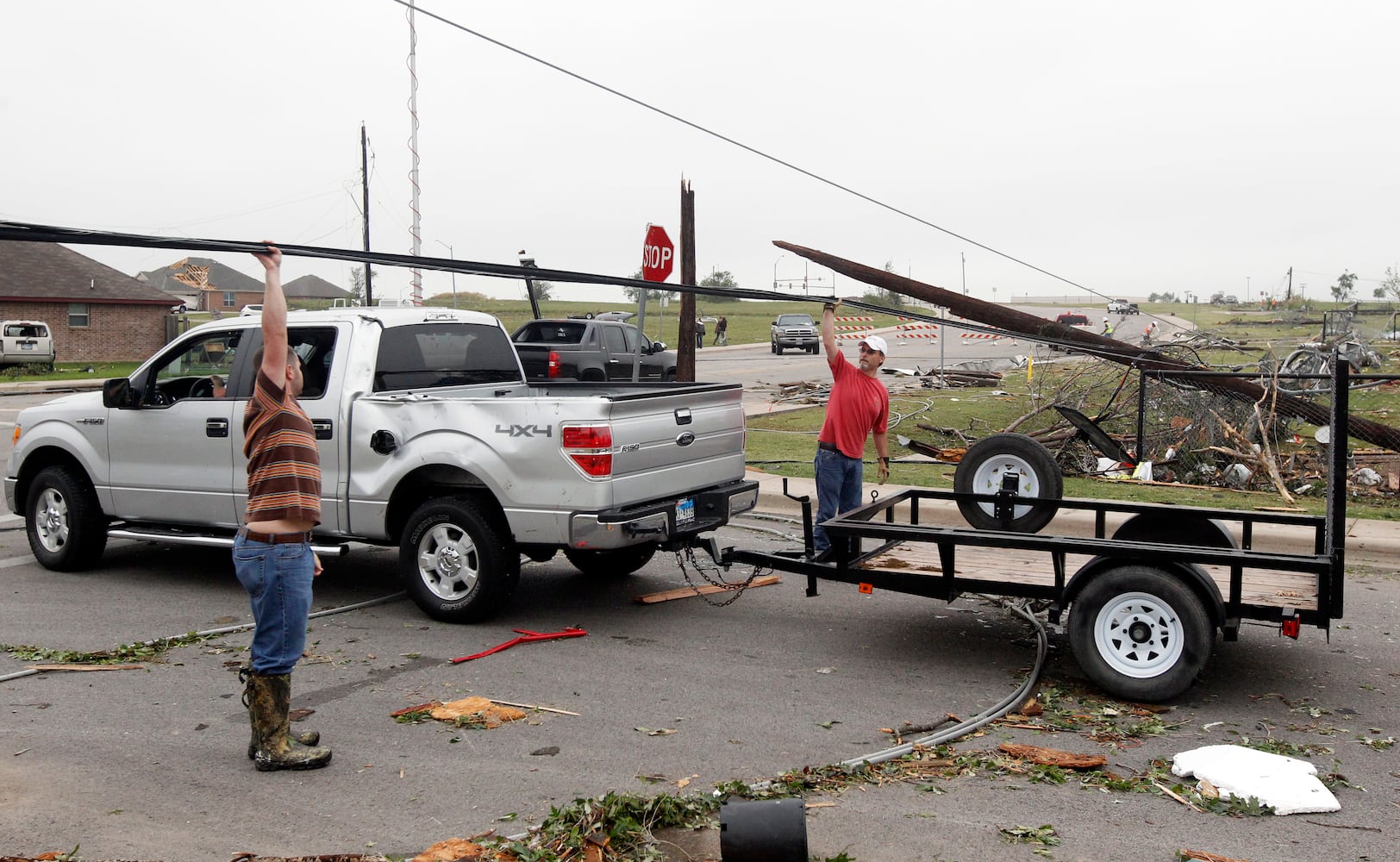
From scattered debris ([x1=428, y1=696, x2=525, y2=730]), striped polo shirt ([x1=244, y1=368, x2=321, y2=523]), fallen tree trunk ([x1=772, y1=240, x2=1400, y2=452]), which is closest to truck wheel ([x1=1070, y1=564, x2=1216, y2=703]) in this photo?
scattered debris ([x1=428, y1=696, x2=525, y2=730])

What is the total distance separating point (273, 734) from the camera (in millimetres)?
5062

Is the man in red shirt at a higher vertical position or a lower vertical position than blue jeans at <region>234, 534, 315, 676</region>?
higher

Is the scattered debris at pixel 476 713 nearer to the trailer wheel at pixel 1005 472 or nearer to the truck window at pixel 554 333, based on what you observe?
the trailer wheel at pixel 1005 472

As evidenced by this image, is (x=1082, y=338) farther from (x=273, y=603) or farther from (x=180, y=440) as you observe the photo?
(x=273, y=603)

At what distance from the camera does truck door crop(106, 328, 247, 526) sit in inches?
325

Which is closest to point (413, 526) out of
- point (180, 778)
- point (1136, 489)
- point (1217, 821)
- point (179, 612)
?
point (179, 612)

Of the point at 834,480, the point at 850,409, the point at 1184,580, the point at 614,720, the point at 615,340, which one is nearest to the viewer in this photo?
the point at 614,720

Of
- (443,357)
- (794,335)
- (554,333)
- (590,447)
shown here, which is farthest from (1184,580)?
(794,335)

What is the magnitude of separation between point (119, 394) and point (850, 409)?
17.1ft

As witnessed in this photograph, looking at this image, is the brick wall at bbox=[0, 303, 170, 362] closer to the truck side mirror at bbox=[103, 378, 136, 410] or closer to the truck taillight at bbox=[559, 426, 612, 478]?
the truck side mirror at bbox=[103, 378, 136, 410]

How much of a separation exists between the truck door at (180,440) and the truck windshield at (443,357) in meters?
1.10

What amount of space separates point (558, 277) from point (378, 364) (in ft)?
6.14

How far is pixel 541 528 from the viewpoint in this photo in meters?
7.16

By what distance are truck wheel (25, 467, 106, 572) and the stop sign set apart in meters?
6.54
